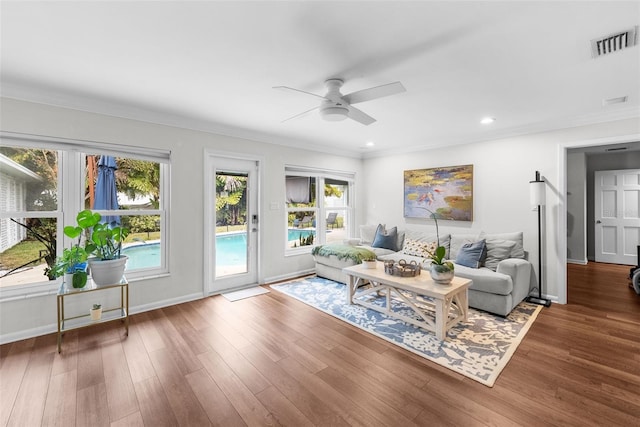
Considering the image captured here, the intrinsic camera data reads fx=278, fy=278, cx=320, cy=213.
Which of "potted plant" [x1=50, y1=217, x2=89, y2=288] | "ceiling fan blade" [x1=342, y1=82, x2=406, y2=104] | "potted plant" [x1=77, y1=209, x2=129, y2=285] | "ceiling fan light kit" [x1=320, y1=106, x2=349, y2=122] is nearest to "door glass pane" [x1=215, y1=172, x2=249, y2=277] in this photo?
"potted plant" [x1=77, y1=209, x2=129, y2=285]

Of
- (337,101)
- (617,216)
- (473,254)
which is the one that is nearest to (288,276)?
(473,254)

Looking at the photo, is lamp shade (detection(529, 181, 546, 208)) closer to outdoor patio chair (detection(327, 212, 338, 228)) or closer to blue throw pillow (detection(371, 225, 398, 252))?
blue throw pillow (detection(371, 225, 398, 252))

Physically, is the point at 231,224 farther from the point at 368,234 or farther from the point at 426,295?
the point at 426,295

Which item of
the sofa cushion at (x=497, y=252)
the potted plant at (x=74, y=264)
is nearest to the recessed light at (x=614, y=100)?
the sofa cushion at (x=497, y=252)

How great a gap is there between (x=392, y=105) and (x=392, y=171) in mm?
2517

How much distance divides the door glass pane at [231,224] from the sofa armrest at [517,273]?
11.8ft

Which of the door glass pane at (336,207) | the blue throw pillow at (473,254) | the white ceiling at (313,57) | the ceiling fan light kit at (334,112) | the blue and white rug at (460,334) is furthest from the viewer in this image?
the door glass pane at (336,207)

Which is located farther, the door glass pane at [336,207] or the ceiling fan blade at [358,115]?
the door glass pane at [336,207]

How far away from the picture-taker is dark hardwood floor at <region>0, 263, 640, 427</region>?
1765 millimetres

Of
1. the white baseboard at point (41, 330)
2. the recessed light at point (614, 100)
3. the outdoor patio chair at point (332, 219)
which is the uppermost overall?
the recessed light at point (614, 100)

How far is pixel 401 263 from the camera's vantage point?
3.37 metres

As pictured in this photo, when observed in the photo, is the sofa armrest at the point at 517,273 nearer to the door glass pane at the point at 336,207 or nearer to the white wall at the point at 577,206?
the door glass pane at the point at 336,207

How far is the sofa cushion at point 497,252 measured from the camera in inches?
147

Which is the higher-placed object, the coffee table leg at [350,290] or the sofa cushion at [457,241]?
the sofa cushion at [457,241]
